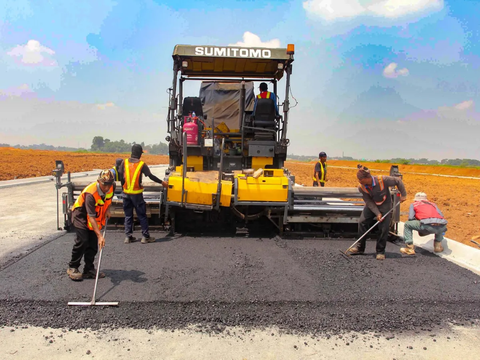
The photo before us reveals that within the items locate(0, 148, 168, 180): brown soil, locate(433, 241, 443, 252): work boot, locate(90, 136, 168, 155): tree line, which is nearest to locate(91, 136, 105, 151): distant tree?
locate(90, 136, 168, 155): tree line

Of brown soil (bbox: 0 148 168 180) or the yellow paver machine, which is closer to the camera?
the yellow paver machine

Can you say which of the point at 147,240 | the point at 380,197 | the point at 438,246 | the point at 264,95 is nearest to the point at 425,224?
the point at 438,246

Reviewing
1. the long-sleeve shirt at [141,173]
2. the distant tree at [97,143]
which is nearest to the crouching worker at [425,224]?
the long-sleeve shirt at [141,173]

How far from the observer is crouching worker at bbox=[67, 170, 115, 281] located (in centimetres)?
354

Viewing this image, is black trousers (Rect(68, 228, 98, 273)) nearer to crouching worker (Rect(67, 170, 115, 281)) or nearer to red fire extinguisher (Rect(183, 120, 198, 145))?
crouching worker (Rect(67, 170, 115, 281))

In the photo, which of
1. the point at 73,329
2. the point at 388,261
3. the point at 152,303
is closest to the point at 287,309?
the point at 152,303

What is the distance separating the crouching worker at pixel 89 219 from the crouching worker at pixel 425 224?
408cm

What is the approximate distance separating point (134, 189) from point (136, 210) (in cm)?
33

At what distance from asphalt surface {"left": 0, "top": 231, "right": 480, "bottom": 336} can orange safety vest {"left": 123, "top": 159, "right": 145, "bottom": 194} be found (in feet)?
2.67

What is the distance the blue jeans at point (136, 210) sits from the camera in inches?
200

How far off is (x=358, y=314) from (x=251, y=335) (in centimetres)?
104

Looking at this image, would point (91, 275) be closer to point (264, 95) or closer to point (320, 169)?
point (264, 95)

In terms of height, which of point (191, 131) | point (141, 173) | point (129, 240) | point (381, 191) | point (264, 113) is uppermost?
point (264, 113)

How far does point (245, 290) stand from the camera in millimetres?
3527
